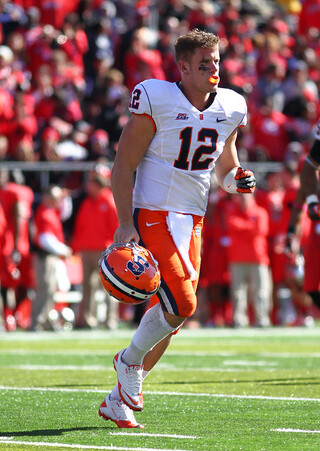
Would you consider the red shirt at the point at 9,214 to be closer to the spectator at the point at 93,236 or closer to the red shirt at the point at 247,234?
the spectator at the point at 93,236

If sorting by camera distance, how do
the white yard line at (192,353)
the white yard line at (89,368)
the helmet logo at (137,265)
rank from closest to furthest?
the helmet logo at (137,265), the white yard line at (89,368), the white yard line at (192,353)

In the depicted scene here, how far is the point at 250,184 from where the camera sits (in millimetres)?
5008

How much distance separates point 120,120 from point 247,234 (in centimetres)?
289

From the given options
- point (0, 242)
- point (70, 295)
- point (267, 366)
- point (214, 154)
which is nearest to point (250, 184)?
point (214, 154)

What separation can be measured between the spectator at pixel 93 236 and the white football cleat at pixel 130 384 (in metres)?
7.60

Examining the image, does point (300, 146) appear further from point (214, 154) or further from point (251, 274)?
point (214, 154)

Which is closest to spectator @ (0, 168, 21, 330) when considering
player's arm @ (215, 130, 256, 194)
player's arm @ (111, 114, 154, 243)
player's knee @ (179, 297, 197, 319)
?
player's arm @ (215, 130, 256, 194)

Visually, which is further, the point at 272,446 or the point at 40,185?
the point at 40,185

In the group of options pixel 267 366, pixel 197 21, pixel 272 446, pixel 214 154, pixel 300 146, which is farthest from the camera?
pixel 197 21

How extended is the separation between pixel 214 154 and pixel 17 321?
8264 mm

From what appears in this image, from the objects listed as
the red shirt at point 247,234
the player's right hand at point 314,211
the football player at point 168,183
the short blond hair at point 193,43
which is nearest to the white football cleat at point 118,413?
the football player at point 168,183

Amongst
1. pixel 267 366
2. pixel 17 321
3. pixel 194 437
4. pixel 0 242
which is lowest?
pixel 17 321

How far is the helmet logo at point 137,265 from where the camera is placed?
455cm

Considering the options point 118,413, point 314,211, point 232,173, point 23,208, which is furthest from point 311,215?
point 23,208
